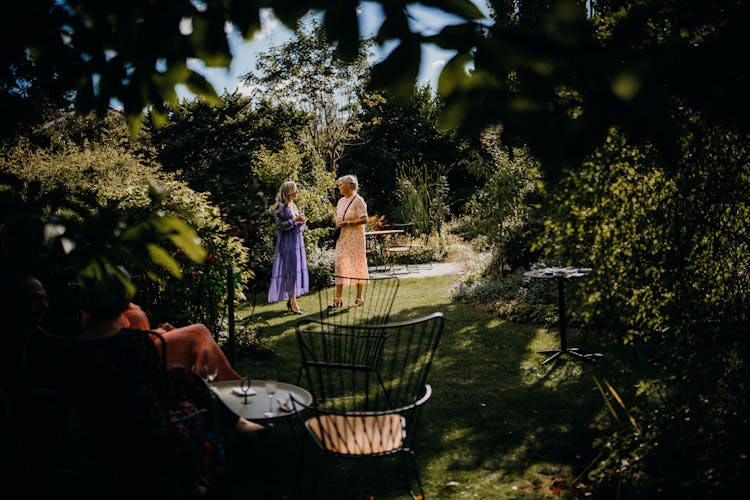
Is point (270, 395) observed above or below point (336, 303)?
above

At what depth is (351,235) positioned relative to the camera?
32.8 feet

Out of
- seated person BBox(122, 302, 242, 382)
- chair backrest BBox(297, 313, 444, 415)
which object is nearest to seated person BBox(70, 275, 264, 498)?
chair backrest BBox(297, 313, 444, 415)

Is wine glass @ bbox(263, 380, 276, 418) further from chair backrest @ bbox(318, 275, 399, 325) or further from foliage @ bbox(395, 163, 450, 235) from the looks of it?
foliage @ bbox(395, 163, 450, 235)

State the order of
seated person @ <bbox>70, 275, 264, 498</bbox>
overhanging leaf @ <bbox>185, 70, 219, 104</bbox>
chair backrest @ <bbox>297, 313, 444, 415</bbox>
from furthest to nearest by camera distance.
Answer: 1. chair backrest @ <bbox>297, 313, 444, 415</bbox>
2. seated person @ <bbox>70, 275, 264, 498</bbox>
3. overhanging leaf @ <bbox>185, 70, 219, 104</bbox>

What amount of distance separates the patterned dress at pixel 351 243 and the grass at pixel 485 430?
8.16 ft

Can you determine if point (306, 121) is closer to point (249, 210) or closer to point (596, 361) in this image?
point (249, 210)

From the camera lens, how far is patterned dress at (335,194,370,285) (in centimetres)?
991

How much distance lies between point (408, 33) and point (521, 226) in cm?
1051

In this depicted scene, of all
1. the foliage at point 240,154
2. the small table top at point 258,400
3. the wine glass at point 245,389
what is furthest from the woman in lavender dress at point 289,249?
the wine glass at point 245,389

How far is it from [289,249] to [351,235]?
1.03 meters

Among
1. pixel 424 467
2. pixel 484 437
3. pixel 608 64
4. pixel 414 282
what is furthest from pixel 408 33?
pixel 414 282

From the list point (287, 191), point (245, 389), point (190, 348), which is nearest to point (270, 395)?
point (245, 389)

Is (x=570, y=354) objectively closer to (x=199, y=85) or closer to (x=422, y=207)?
(x=199, y=85)

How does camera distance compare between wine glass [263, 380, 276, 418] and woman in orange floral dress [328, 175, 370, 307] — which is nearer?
wine glass [263, 380, 276, 418]
